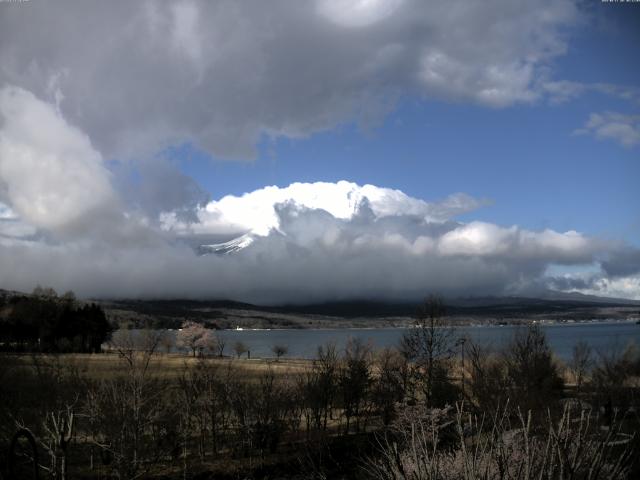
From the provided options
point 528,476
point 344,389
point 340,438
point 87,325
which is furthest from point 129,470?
point 87,325

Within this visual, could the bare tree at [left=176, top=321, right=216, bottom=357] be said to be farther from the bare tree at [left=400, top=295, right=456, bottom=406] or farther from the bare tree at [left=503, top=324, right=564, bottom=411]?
the bare tree at [left=503, top=324, right=564, bottom=411]

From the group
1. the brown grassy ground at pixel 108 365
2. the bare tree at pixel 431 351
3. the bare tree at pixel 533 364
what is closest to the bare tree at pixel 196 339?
the brown grassy ground at pixel 108 365

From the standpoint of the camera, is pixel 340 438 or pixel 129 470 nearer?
pixel 129 470

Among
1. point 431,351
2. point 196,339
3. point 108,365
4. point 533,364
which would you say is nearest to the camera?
point 431,351

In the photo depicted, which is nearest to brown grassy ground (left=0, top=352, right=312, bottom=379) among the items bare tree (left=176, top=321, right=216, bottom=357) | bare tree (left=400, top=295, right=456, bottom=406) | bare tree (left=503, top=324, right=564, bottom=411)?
bare tree (left=400, top=295, right=456, bottom=406)

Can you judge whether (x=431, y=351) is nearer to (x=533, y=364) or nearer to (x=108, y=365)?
(x=533, y=364)

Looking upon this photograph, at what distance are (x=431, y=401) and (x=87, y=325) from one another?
93639 mm

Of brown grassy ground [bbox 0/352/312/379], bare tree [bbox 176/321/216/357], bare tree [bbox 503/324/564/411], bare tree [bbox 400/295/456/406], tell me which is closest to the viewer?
brown grassy ground [bbox 0/352/312/379]

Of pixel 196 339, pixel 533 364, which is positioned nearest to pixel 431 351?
pixel 533 364

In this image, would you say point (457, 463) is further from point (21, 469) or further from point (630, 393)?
point (630, 393)

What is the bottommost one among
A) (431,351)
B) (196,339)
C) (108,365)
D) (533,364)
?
(196,339)

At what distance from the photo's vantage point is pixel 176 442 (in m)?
26.5

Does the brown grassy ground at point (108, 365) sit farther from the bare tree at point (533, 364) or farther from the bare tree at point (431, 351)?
the bare tree at point (533, 364)

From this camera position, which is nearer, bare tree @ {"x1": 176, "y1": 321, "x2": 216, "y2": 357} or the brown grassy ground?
the brown grassy ground
